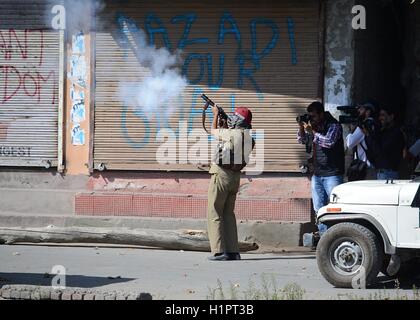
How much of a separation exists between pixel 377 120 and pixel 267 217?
6.54 feet

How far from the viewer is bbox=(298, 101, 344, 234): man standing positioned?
436 inches

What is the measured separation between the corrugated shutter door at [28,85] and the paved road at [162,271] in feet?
6.01

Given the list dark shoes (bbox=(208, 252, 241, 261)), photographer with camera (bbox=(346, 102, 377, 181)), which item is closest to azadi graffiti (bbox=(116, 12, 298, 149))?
photographer with camera (bbox=(346, 102, 377, 181))

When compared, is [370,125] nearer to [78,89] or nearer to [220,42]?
[220,42]

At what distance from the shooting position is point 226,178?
1086cm

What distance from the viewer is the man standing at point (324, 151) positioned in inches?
436

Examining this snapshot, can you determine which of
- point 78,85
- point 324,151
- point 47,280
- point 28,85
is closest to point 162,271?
point 47,280

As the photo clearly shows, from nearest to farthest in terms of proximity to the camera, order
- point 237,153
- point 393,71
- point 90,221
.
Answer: point 237,153 < point 90,221 < point 393,71

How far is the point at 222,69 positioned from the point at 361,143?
88.4 inches

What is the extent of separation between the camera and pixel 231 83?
12.6 meters

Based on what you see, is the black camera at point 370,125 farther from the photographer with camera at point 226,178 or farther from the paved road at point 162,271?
the paved road at point 162,271
